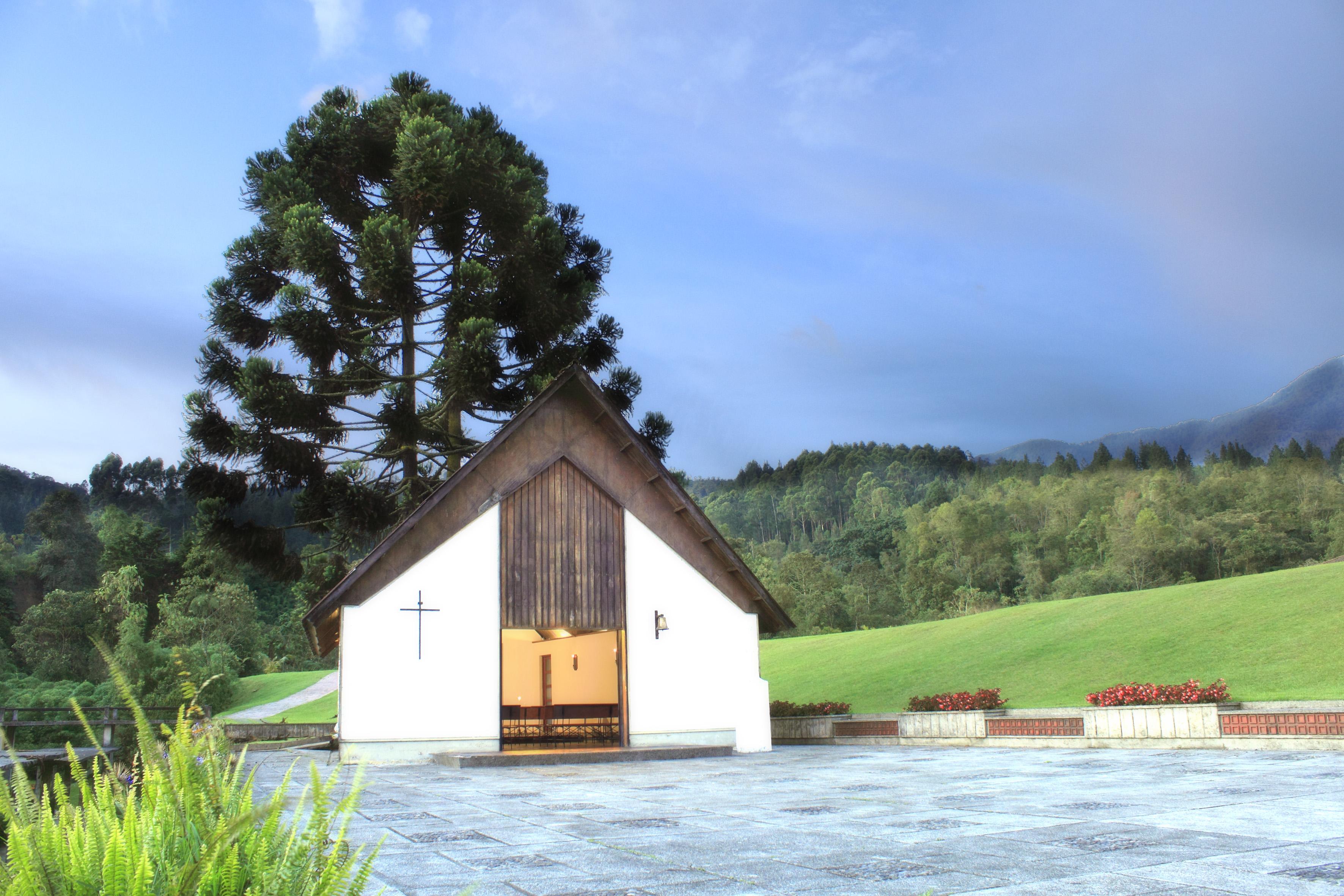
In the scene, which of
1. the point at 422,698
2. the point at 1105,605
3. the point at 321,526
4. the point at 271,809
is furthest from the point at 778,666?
the point at 271,809

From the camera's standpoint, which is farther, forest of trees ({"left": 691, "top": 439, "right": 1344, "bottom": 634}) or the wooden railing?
forest of trees ({"left": 691, "top": 439, "right": 1344, "bottom": 634})

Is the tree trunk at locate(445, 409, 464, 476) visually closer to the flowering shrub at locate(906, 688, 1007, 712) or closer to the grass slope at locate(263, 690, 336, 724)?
the flowering shrub at locate(906, 688, 1007, 712)

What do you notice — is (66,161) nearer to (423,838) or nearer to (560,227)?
(560,227)

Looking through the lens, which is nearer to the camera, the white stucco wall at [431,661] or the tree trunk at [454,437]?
the white stucco wall at [431,661]

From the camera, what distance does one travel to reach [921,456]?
11494 centimetres

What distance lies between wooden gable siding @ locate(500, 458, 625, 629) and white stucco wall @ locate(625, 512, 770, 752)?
361mm

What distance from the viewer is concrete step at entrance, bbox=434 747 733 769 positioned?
14.8m

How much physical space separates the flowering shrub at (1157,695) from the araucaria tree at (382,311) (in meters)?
12.0

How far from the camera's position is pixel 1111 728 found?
1428 centimetres

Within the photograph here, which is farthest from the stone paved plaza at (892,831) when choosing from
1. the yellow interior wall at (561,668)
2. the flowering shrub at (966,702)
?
the yellow interior wall at (561,668)

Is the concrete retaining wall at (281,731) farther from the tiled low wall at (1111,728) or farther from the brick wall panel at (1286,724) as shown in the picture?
the brick wall panel at (1286,724)

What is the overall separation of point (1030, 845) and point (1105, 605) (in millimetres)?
24306

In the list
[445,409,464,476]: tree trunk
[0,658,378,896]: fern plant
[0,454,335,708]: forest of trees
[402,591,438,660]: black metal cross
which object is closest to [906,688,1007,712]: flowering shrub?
[402,591,438,660]: black metal cross

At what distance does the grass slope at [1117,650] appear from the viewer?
62.7 feet
